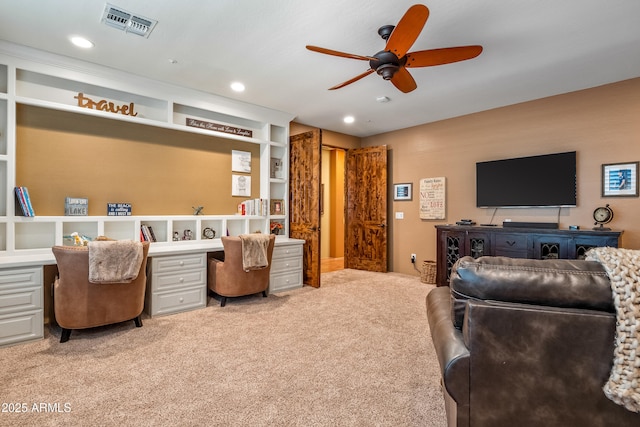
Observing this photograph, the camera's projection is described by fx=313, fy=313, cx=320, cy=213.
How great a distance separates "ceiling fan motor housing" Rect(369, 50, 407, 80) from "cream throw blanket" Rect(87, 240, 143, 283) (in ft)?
8.41

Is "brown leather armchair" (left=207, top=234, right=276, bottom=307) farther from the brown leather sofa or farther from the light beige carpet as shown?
the brown leather sofa

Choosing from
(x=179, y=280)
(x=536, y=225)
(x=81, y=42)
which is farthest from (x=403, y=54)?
(x=179, y=280)

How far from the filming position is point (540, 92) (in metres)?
3.95

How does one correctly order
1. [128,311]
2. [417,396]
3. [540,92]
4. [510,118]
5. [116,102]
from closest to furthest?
[417,396], [128,311], [116,102], [540,92], [510,118]

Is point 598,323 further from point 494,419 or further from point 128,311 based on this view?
point 128,311

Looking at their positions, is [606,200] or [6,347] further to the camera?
[606,200]

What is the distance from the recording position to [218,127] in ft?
14.4

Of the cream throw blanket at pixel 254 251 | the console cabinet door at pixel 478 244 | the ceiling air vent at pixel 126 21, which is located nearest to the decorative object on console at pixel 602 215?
the console cabinet door at pixel 478 244

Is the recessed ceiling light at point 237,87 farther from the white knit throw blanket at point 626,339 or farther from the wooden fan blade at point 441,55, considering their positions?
the white knit throw blanket at point 626,339

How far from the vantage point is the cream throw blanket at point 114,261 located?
8.43ft

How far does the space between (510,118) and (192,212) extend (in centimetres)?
461

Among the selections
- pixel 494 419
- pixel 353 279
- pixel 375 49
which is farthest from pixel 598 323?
pixel 353 279

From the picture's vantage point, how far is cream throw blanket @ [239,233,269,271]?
3504 millimetres

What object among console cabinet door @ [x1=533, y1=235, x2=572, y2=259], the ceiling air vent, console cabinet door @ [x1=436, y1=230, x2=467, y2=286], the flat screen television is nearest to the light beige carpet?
console cabinet door @ [x1=436, y1=230, x2=467, y2=286]
